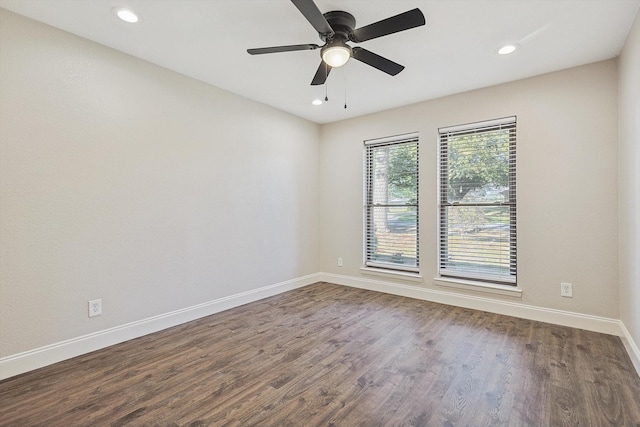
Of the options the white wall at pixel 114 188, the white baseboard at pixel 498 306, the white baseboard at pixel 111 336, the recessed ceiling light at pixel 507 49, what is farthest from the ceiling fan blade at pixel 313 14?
the white baseboard at pixel 498 306

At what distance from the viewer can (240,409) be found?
6.11 ft

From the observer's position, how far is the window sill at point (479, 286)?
136 inches

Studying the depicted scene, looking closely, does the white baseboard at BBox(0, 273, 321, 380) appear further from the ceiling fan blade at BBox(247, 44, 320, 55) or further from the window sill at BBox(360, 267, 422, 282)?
the ceiling fan blade at BBox(247, 44, 320, 55)

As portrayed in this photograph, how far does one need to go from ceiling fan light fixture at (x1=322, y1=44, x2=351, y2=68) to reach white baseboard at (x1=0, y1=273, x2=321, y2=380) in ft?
9.41

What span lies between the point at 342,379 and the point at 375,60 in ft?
7.97

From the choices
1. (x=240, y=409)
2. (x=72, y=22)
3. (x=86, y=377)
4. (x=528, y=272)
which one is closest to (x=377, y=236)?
(x=528, y=272)

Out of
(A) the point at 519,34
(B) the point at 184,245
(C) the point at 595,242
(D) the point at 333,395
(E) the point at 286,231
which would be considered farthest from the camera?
(E) the point at 286,231

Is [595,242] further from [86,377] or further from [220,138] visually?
[86,377]

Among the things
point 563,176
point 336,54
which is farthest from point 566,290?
point 336,54

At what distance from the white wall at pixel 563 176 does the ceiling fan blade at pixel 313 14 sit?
250cm

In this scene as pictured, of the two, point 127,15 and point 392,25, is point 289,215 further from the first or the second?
point 392,25

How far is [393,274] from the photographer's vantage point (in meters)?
4.41

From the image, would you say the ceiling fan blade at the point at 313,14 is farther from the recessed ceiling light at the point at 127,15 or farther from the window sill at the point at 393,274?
the window sill at the point at 393,274

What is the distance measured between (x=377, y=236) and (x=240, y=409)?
3279 millimetres
